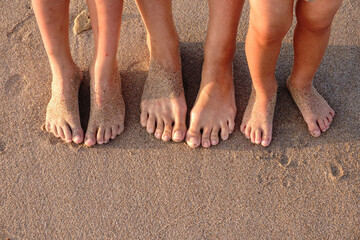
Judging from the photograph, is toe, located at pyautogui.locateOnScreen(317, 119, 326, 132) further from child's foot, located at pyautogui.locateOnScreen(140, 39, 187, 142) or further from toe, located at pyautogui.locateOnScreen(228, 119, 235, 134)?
child's foot, located at pyautogui.locateOnScreen(140, 39, 187, 142)

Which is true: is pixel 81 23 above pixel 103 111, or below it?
above

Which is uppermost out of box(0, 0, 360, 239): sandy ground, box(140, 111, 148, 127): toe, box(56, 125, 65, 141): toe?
box(56, 125, 65, 141): toe

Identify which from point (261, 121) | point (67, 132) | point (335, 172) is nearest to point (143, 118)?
point (67, 132)

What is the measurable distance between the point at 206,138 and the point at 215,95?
23cm

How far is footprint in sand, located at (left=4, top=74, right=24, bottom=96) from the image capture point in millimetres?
2180

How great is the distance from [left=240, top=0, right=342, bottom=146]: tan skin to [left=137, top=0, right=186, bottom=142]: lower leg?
0.35 m

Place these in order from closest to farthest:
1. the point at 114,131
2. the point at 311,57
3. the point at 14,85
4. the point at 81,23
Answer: the point at 311,57 → the point at 114,131 → the point at 14,85 → the point at 81,23

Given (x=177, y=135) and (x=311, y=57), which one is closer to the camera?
(x=311, y=57)

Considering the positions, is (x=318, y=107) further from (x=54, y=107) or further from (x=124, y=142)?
(x=54, y=107)

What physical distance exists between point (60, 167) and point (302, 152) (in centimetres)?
117

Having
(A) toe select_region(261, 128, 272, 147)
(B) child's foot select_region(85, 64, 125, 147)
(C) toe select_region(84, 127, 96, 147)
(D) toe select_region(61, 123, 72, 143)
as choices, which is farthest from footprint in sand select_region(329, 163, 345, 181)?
(D) toe select_region(61, 123, 72, 143)

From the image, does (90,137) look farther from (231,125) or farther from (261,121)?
(261,121)

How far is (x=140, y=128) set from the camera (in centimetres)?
205

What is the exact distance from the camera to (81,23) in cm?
241
